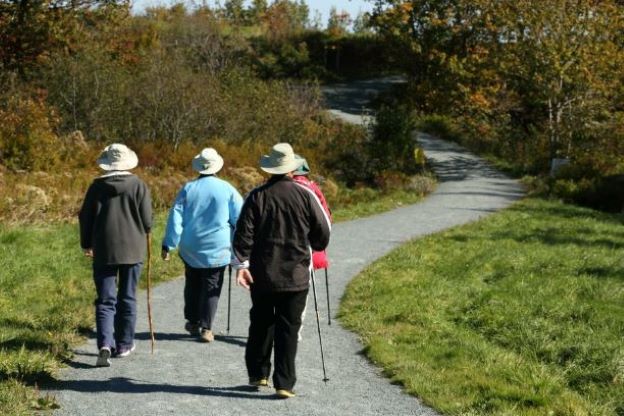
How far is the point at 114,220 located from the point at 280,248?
1.79m

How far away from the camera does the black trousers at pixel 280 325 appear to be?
254 inches

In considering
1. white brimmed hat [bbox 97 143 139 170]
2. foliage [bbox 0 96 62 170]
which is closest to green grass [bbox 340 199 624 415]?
white brimmed hat [bbox 97 143 139 170]

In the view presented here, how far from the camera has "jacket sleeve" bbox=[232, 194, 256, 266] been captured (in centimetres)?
639

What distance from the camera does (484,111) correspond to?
29.2 m

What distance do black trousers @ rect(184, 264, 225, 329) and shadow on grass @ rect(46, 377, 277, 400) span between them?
154 centimetres

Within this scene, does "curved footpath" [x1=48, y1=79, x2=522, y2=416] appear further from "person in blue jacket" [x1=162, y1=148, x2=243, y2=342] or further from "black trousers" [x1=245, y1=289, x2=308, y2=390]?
"person in blue jacket" [x1=162, y1=148, x2=243, y2=342]

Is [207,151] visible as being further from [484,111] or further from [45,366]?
[484,111]

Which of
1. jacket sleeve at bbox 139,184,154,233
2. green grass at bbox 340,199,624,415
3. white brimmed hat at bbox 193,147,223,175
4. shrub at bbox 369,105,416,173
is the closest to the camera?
green grass at bbox 340,199,624,415

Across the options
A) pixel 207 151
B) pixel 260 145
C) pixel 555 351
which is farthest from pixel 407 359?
pixel 260 145

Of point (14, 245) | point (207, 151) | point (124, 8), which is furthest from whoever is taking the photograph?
point (124, 8)

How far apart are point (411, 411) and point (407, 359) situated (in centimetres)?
138

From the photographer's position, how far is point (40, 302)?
10055 millimetres

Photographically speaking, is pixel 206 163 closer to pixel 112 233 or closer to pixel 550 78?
pixel 112 233

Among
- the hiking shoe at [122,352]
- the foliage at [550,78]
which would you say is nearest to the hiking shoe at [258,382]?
the hiking shoe at [122,352]
